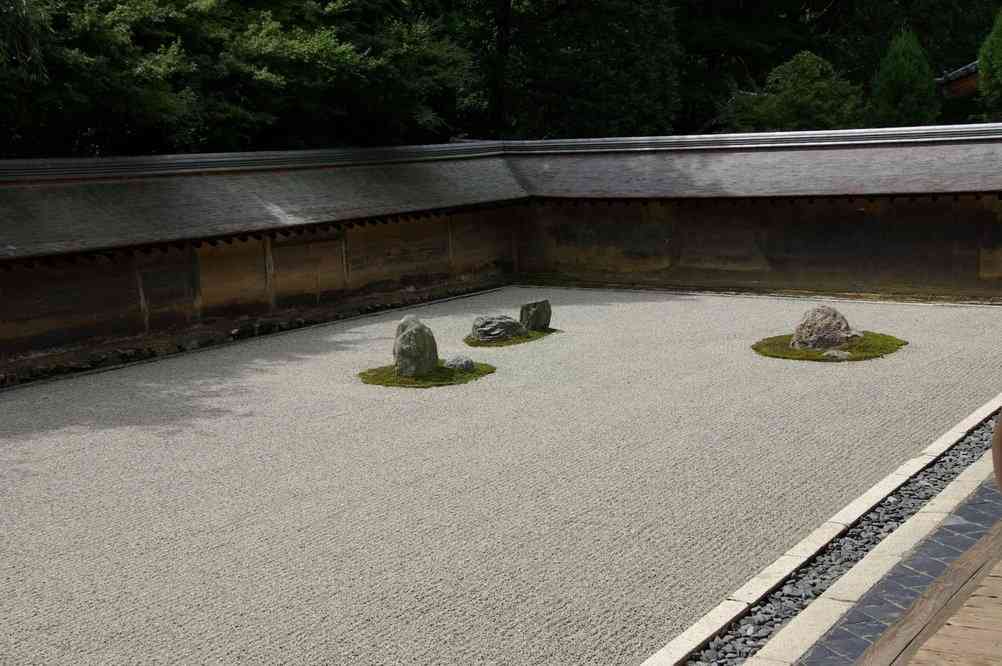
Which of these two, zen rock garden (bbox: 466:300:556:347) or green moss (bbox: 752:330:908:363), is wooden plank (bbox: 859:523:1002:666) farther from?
zen rock garden (bbox: 466:300:556:347)

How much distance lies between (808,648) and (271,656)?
3.24 meters

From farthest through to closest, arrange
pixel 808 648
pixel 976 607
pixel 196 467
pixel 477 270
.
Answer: pixel 477 270, pixel 196 467, pixel 808 648, pixel 976 607

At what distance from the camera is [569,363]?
15570mm

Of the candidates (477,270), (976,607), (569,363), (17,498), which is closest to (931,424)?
(569,363)

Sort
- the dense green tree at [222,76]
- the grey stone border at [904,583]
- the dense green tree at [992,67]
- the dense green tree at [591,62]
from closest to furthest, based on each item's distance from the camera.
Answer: the grey stone border at [904,583] → the dense green tree at [222,76] → the dense green tree at [992,67] → the dense green tree at [591,62]

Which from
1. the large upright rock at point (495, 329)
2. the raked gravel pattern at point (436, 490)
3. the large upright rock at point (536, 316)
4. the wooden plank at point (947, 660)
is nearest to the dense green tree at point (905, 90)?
the raked gravel pattern at point (436, 490)

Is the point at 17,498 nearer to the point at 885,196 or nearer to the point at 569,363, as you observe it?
the point at 569,363

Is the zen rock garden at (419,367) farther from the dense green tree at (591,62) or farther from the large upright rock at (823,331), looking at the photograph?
the dense green tree at (591,62)

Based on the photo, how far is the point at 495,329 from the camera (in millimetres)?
17391

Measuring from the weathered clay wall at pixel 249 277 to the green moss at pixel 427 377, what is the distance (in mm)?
4348

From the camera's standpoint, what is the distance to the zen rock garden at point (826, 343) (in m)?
15.3

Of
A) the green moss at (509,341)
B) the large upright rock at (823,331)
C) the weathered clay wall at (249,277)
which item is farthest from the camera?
the green moss at (509,341)

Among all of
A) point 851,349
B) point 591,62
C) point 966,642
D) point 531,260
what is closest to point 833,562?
point 966,642

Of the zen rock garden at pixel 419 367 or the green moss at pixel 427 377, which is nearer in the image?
the green moss at pixel 427 377
